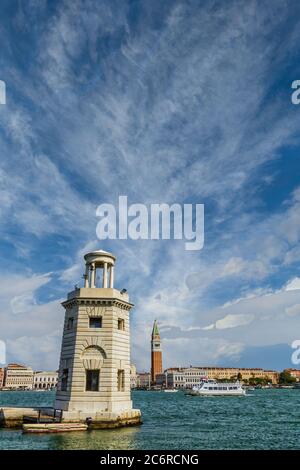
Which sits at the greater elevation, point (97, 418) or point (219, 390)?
point (219, 390)

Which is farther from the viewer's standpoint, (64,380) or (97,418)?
(64,380)

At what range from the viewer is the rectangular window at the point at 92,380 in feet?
105

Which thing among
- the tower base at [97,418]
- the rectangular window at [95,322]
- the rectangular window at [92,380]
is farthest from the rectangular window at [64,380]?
the rectangular window at [95,322]

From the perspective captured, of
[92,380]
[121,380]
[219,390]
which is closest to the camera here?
[92,380]

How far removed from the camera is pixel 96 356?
1282 inches

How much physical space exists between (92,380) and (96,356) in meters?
1.77

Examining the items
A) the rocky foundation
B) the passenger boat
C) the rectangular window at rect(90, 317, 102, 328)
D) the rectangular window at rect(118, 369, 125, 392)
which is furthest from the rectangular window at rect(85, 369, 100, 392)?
the passenger boat

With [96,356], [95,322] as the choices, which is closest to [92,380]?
[96,356]

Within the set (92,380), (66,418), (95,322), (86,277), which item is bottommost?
(66,418)

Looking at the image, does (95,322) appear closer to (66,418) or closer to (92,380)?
(92,380)

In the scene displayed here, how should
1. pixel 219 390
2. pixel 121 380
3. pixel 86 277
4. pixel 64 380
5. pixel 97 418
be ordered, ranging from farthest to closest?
pixel 219 390
pixel 86 277
pixel 121 380
pixel 64 380
pixel 97 418

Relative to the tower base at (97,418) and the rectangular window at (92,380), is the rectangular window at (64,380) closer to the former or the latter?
the rectangular window at (92,380)
